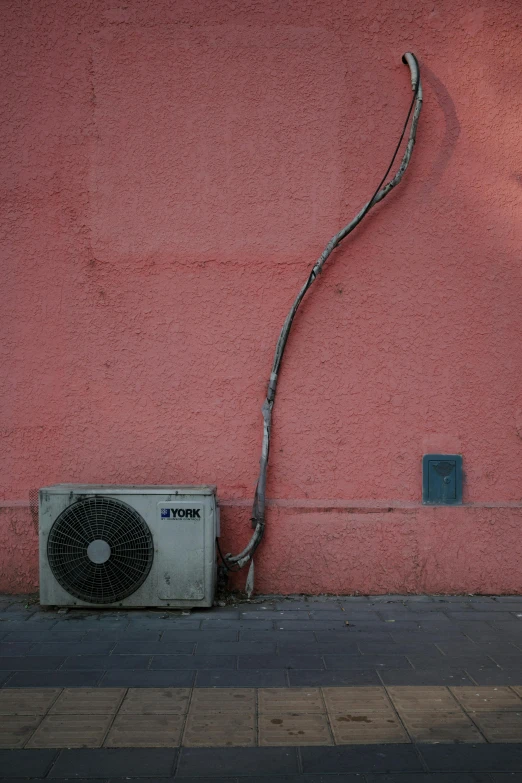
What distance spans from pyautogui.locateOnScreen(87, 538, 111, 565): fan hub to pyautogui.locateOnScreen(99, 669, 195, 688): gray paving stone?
3.06 ft

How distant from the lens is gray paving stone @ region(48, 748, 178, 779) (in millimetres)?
2721

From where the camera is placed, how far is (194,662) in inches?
150

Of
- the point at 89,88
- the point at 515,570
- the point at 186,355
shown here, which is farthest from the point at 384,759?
the point at 89,88

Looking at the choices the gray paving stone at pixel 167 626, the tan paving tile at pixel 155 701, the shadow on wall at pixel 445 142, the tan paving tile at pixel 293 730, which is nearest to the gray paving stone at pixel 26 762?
the tan paving tile at pixel 155 701

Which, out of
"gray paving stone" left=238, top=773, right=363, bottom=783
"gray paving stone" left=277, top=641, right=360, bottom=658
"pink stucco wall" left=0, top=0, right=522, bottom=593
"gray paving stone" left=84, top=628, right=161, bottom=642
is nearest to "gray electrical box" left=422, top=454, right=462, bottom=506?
"pink stucco wall" left=0, top=0, right=522, bottom=593

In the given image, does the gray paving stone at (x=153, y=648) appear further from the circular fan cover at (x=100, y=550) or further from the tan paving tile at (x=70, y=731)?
the tan paving tile at (x=70, y=731)

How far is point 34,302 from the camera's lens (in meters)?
4.98

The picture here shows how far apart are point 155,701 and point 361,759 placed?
993 millimetres

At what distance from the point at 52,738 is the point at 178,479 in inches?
84.6

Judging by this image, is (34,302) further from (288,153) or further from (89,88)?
(288,153)

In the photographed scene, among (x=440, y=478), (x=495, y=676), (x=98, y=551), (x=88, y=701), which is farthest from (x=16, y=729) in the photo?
(x=440, y=478)

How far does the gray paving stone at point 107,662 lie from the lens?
375 centimetres

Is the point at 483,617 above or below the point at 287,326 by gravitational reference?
below

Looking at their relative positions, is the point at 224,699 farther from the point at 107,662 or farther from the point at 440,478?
the point at 440,478
